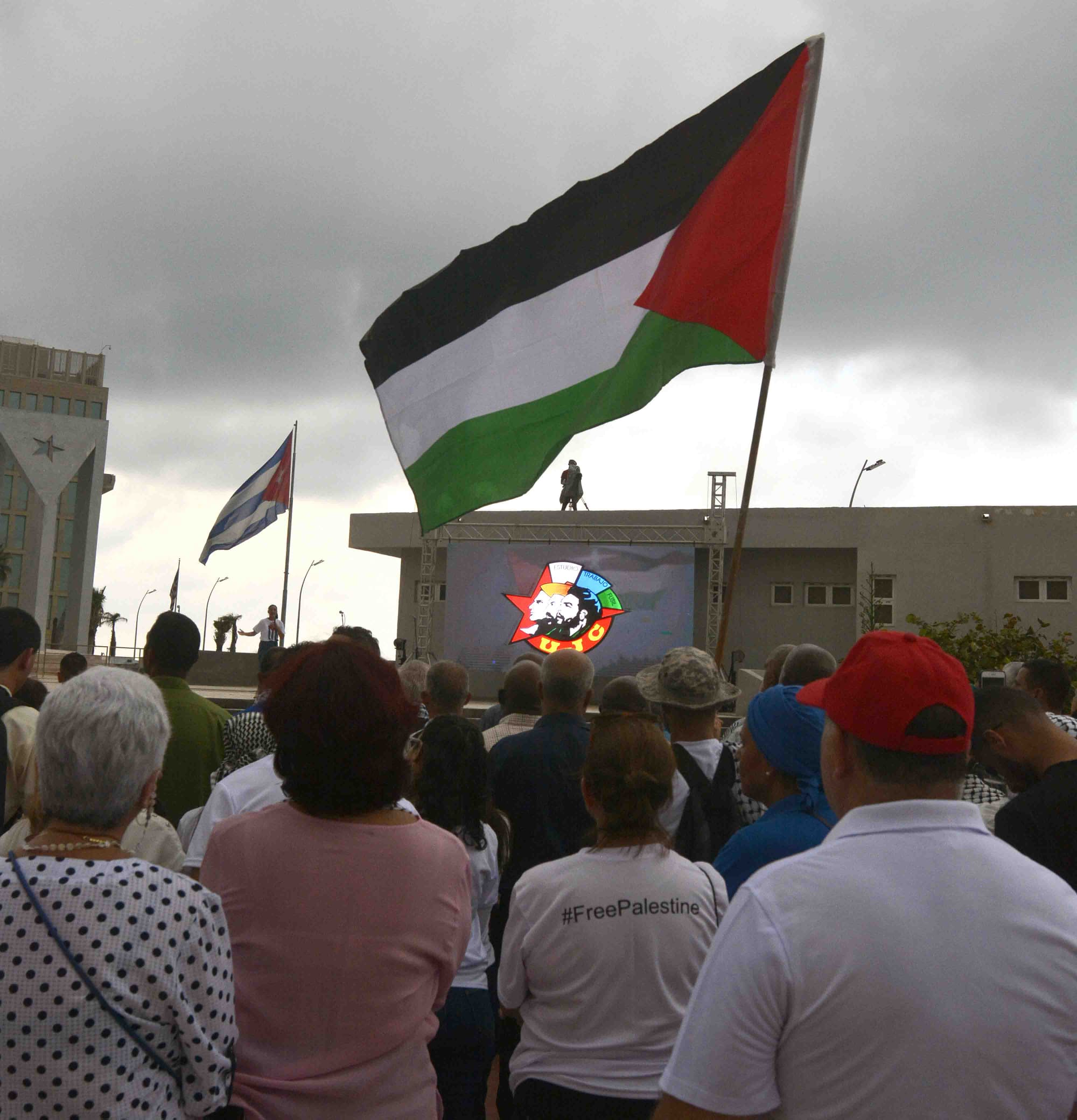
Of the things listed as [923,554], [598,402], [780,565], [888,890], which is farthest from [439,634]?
[888,890]

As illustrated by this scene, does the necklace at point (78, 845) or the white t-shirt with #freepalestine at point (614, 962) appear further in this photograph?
the white t-shirt with #freepalestine at point (614, 962)

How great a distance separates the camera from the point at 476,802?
377cm

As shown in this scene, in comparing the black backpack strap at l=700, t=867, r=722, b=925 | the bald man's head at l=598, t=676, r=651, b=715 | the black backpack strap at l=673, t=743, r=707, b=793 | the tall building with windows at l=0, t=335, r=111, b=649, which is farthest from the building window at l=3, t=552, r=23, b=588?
the black backpack strap at l=700, t=867, r=722, b=925

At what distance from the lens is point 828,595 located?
116 feet

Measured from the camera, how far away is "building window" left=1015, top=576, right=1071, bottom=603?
32750 mm

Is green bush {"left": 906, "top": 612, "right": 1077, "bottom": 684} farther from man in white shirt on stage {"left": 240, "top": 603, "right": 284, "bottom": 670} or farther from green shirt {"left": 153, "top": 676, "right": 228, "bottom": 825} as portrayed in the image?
green shirt {"left": 153, "top": 676, "right": 228, "bottom": 825}

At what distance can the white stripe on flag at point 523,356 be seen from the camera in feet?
22.7

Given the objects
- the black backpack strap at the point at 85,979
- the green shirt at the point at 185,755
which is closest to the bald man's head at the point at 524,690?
the green shirt at the point at 185,755

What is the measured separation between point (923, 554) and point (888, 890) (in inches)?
1328

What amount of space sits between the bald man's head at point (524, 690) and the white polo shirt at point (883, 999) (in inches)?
143

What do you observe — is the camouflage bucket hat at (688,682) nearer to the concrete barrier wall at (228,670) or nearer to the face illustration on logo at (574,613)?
the face illustration on logo at (574,613)

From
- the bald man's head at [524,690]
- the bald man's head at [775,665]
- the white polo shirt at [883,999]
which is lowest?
the white polo shirt at [883,999]

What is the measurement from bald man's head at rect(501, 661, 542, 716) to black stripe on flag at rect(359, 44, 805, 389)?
2.80 m

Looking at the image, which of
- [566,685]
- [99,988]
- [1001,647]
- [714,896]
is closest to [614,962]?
[714,896]
